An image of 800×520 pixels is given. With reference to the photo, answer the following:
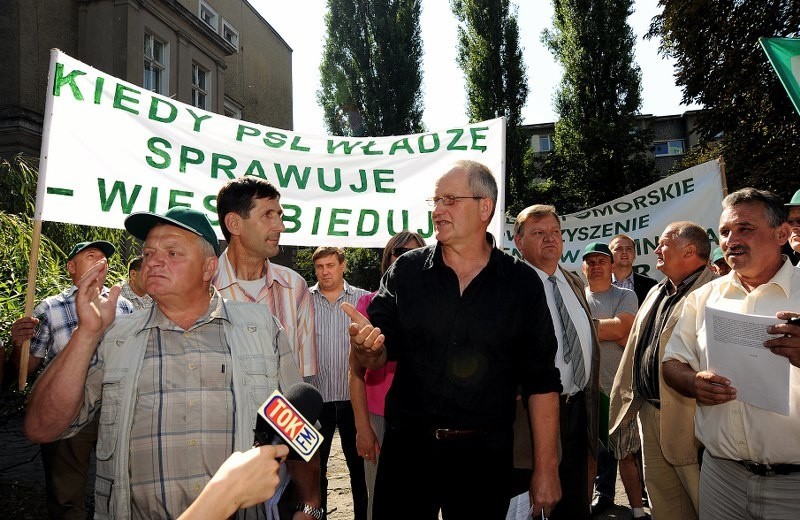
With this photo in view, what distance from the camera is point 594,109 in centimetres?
2417

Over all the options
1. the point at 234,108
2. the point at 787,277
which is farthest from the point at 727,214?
the point at 234,108

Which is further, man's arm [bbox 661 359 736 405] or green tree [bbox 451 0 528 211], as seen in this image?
green tree [bbox 451 0 528 211]

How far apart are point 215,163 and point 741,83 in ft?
39.0

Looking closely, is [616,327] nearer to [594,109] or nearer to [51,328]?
[51,328]

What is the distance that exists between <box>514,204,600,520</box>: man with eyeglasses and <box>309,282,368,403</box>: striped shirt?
154 centimetres

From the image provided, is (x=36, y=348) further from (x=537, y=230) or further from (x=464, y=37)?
(x=464, y=37)

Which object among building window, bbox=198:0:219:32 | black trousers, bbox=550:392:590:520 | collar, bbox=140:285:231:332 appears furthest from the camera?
building window, bbox=198:0:219:32

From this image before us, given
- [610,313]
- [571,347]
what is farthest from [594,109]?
[571,347]

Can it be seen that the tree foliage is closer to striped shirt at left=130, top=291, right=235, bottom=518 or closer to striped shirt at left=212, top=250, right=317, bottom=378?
striped shirt at left=212, top=250, right=317, bottom=378

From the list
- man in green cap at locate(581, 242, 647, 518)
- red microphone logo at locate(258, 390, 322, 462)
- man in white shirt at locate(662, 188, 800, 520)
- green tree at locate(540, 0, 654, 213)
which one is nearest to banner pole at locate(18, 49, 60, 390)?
red microphone logo at locate(258, 390, 322, 462)

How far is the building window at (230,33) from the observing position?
67.2ft

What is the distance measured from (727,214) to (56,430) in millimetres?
2889

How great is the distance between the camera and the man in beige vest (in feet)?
10.3

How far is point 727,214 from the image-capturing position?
108 inches
